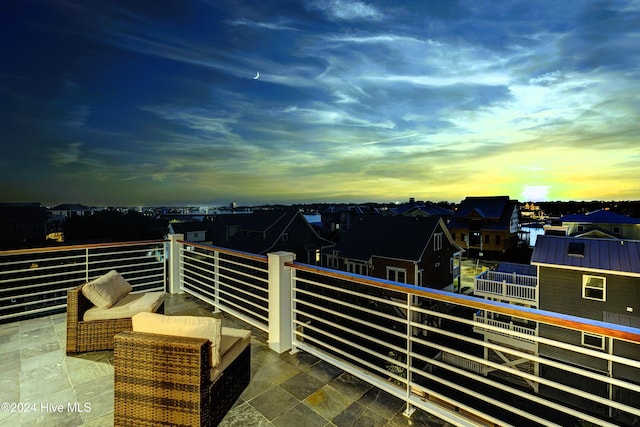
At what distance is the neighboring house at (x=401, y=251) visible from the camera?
15.6 m

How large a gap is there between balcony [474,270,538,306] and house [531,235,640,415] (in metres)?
0.52

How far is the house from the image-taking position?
977cm

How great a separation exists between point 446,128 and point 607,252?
8.05 metres

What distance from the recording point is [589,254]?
421 inches

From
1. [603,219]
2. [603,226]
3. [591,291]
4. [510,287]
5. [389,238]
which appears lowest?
[510,287]

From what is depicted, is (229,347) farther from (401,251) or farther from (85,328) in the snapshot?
(401,251)

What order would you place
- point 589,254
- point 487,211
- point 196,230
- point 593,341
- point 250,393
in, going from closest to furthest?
point 250,393 → point 593,341 → point 589,254 → point 487,211 → point 196,230

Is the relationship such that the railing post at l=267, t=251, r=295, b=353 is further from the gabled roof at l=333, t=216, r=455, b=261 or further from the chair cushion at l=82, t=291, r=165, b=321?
the gabled roof at l=333, t=216, r=455, b=261

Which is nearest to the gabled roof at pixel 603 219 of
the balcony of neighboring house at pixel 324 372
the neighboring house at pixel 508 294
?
the neighboring house at pixel 508 294

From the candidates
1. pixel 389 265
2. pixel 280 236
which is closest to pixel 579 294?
pixel 389 265

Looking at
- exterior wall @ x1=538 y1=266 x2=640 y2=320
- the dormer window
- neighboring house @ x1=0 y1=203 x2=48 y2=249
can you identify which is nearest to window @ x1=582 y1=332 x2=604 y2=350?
exterior wall @ x1=538 y1=266 x2=640 y2=320

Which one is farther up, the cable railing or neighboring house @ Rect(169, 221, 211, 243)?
the cable railing

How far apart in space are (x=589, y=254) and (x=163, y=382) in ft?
46.9

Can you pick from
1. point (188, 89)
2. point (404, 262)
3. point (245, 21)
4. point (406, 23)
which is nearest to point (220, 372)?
point (245, 21)
